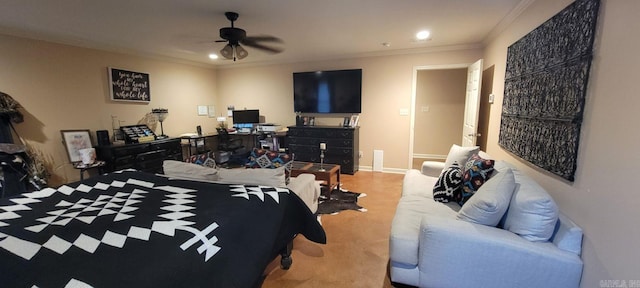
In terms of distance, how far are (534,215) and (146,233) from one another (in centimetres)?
207

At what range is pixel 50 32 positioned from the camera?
314 centimetres

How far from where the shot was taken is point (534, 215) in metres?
1.44

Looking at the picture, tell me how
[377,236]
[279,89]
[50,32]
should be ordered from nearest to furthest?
1. [377,236]
2. [50,32]
3. [279,89]

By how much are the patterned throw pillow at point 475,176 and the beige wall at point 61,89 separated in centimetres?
503

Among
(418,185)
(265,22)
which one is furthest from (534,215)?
(265,22)

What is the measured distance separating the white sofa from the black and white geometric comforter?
0.71 m

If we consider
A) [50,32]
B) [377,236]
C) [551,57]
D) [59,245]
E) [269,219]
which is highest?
[50,32]

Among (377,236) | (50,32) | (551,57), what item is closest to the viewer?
(551,57)

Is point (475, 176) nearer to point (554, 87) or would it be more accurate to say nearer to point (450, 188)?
point (450, 188)

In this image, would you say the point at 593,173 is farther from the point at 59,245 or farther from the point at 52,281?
the point at 59,245

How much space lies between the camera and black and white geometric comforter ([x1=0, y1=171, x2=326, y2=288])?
98 cm

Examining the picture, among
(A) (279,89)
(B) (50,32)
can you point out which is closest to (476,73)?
(A) (279,89)

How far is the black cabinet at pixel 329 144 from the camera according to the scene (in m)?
4.60

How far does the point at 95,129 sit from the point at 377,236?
14.5 ft
